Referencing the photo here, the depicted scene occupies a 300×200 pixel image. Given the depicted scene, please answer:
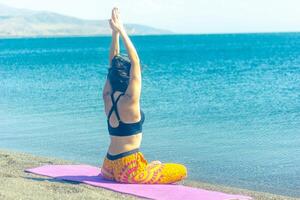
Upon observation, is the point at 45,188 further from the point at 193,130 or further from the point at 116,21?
the point at 193,130

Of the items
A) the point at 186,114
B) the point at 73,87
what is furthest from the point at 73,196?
the point at 73,87

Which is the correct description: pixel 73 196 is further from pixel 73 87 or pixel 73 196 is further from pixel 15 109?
pixel 73 87

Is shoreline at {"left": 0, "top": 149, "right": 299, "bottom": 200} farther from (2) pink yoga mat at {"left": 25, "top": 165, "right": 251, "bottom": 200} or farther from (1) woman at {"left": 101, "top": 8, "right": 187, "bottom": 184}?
(1) woman at {"left": 101, "top": 8, "right": 187, "bottom": 184}

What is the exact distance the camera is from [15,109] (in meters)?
22.0

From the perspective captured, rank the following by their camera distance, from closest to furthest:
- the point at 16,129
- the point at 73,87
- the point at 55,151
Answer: the point at 55,151, the point at 16,129, the point at 73,87

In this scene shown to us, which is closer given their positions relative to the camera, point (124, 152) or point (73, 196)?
point (73, 196)

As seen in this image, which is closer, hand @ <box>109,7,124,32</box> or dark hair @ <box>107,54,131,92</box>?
hand @ <box>109,7,124,32</box>

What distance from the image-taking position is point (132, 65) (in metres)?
8.16

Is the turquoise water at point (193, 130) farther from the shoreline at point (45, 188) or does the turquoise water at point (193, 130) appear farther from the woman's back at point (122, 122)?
the shoreline at point (45, 188)

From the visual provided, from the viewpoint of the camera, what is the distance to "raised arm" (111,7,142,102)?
8.05 meters

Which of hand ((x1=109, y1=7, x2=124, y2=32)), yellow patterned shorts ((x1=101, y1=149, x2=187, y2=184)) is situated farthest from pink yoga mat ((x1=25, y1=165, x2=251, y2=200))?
hand ((x1=109, y1=7, x2=124, y2=32))

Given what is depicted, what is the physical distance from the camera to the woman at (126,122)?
27.1 ft

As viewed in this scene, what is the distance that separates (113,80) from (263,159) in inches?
200

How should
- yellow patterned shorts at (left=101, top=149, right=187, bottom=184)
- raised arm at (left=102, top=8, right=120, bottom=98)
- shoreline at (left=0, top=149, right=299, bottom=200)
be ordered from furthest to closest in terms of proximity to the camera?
yellow patterned shorts at (left=101, top=149, right=187, bottom=184), raised arm at (left=102, top=8, right=120, bottom=98), shoreline at (left=0, top=149, right=299, bottom=200)
